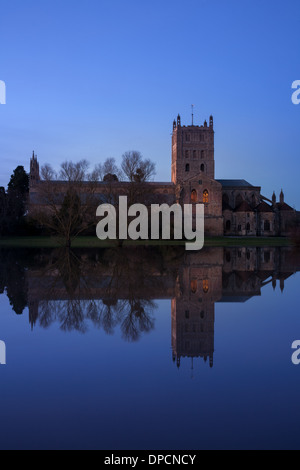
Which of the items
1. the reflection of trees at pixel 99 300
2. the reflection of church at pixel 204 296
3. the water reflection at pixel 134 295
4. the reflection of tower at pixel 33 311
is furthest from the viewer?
the reflection of tower at pixel 33 311

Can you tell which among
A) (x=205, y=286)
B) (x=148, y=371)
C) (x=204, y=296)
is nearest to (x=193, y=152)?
(x=205, y=286)

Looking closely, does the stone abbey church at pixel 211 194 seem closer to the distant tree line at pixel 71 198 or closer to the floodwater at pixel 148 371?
the distant tree line at pixel 71 198

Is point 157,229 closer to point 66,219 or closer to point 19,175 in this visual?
point 66,219

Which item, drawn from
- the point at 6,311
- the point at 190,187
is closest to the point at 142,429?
the point at 6,311

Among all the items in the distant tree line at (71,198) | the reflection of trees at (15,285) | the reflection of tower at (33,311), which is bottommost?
the reflection of tower at (33,311)

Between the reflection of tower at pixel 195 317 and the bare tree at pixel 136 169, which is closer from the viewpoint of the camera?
the reflection of tower at pixel 195 317

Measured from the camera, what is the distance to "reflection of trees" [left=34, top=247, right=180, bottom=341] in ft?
32.7

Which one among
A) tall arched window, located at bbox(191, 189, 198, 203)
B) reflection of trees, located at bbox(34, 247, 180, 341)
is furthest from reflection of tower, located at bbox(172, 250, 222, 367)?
tall arched window, located at bbox(191, 189, 198, 203)

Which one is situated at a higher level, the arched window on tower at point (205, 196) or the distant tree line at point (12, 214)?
the arched window on tower at point (205, 196)

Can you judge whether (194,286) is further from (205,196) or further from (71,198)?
(205,196)

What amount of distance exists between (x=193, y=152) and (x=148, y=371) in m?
79.9

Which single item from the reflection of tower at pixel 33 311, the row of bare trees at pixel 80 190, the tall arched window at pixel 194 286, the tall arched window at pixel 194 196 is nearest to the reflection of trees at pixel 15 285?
the reflection of tower at pixel 33 311

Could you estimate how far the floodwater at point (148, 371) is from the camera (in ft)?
16.0
